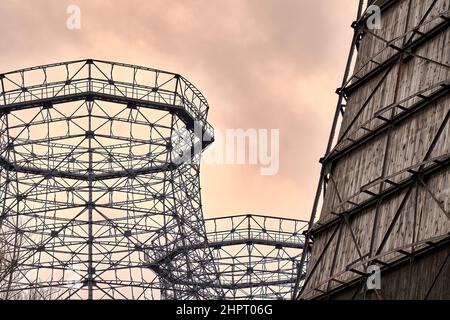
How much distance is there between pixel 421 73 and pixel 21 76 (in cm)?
3573

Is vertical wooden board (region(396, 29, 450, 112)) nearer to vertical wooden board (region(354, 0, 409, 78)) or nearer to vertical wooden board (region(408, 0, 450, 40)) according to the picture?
vertical wooden board (region(408, 0, 450, 40))

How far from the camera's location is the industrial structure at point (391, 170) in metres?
33.7

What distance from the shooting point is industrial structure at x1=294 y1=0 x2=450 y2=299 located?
110 feet

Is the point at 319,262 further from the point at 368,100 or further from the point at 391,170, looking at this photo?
the point at 368,100

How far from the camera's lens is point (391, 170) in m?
37.1

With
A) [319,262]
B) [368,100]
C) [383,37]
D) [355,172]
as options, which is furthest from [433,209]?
[383,37]

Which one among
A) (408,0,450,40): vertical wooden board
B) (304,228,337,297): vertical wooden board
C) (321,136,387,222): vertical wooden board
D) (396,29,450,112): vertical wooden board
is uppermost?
(408,0,450,40): vertical wooden board

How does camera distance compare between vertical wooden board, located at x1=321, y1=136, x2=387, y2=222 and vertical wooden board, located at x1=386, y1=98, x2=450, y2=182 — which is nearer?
vertical wooden board, located at x1=386, y1=98, x2=450, y2=182

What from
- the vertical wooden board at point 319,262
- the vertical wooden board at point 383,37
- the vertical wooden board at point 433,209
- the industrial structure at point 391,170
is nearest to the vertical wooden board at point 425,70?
the industrial structure at point 391,170

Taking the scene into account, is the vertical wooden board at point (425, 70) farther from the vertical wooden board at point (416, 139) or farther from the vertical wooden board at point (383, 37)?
the vertical wooden board at point (383, 37)

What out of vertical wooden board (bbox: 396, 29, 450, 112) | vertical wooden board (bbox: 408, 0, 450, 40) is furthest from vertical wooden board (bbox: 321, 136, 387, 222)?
vertical wooden board (bbox: 408, 0, 450, 40)
